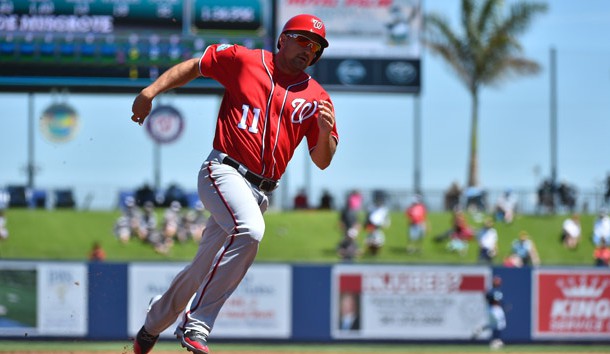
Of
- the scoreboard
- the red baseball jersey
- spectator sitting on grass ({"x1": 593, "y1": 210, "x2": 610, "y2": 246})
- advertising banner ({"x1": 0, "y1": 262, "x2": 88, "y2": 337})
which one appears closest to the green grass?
spectator sitting on grass ({"x1": 593, "y1": 210, "x2": 610, "y2": 246})

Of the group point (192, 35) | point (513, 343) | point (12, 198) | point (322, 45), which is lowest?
point (513, 343)

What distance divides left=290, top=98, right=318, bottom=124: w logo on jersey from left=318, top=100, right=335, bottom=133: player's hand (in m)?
0.08

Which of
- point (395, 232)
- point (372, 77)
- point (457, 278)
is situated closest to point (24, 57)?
point (372, 77)

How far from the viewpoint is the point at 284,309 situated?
17.3m

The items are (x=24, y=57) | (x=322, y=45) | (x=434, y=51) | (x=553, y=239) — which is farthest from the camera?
(x=434, y=51)

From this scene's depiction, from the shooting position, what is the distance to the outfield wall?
16797 mm

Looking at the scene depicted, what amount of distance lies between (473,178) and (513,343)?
655 inches

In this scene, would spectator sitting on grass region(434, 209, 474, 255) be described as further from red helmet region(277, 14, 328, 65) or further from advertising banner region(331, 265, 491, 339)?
red helmet region(277, 14, 328, 65)

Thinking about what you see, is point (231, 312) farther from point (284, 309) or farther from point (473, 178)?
point (473, 178)

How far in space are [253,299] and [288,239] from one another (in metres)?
12.3

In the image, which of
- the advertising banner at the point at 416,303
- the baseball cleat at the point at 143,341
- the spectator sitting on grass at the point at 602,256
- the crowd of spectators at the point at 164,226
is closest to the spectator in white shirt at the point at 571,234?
the spectator sitting on grass at the point at 602,256

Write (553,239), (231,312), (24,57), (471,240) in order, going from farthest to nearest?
(553,239), (471,240), (24,57), (231,312)

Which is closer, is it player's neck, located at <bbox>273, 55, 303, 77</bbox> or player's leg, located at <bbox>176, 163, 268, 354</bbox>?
player's leg, located at <bbox>176, 163, 268, 354</bbox>

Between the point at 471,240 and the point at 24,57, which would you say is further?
the point at 471,240
